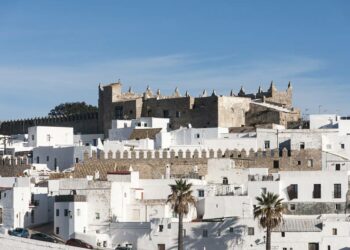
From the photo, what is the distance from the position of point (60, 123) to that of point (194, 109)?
1544cm

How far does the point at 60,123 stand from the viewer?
89750mm

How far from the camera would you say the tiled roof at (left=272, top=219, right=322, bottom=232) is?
2191 inches

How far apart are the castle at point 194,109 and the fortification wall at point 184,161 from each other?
8356 mm

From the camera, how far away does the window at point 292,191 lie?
6062 cm

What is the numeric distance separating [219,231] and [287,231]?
3381mm

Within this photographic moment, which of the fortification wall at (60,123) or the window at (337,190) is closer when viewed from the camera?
the window at (337,190)

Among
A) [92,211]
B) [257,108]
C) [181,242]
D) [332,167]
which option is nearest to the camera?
[181,242]

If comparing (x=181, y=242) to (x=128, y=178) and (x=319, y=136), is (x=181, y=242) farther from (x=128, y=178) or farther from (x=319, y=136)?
(x=319, y=136)

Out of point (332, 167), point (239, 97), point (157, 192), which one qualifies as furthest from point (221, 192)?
point (239, 97)

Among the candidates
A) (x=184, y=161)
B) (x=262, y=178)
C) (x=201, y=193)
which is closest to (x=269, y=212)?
(x=201, y=193)

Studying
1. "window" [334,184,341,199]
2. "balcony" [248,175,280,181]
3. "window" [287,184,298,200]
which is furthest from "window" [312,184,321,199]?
"balcony" [248,175,280,181]

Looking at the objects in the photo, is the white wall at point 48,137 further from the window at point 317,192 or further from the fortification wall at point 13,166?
the window at point 317,192

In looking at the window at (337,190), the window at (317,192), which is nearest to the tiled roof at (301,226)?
the window at (317,192)

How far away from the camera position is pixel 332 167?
65562mm
